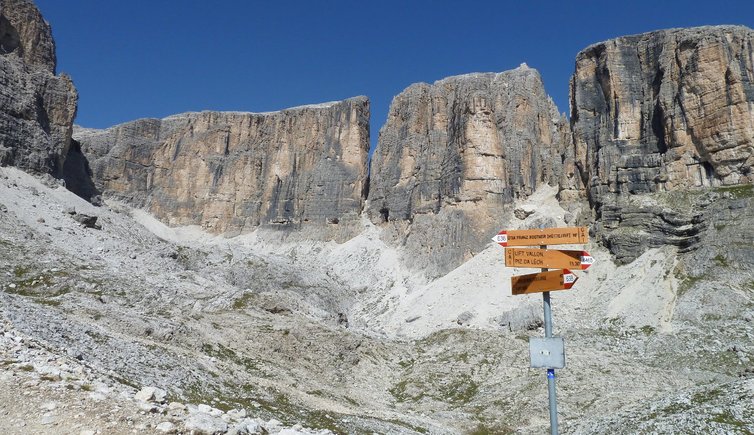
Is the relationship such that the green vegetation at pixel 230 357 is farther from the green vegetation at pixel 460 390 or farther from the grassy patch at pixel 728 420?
the grassy patch at pixel 728 420

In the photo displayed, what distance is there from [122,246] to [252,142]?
85043mm

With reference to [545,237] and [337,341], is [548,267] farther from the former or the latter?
[337,341]

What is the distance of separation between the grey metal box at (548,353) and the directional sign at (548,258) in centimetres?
168

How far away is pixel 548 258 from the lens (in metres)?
13.0

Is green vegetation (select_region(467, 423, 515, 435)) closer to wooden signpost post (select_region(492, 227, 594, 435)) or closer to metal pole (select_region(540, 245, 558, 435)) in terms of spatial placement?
metal pole (select_region(540, 245, 558, 435))

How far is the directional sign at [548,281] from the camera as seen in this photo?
40.7 ft

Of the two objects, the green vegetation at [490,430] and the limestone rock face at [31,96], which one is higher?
the limestone rock face at [31,96]

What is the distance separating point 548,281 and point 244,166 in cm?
14095

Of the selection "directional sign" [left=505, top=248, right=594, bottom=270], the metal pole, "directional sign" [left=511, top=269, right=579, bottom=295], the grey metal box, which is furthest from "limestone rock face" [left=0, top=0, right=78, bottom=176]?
the grey metal box

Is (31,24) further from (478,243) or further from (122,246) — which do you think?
(478,243)

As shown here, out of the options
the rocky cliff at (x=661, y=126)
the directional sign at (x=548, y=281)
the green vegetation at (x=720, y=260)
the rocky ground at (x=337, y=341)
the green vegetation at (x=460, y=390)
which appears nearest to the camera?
the directional sign at (x=548, y=281)

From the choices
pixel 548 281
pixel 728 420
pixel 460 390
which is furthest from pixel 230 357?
pixel 548 281

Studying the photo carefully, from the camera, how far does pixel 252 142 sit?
151375 millimetres

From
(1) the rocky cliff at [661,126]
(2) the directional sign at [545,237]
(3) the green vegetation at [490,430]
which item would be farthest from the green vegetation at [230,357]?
(1) the rocky cliff at [661,126]
